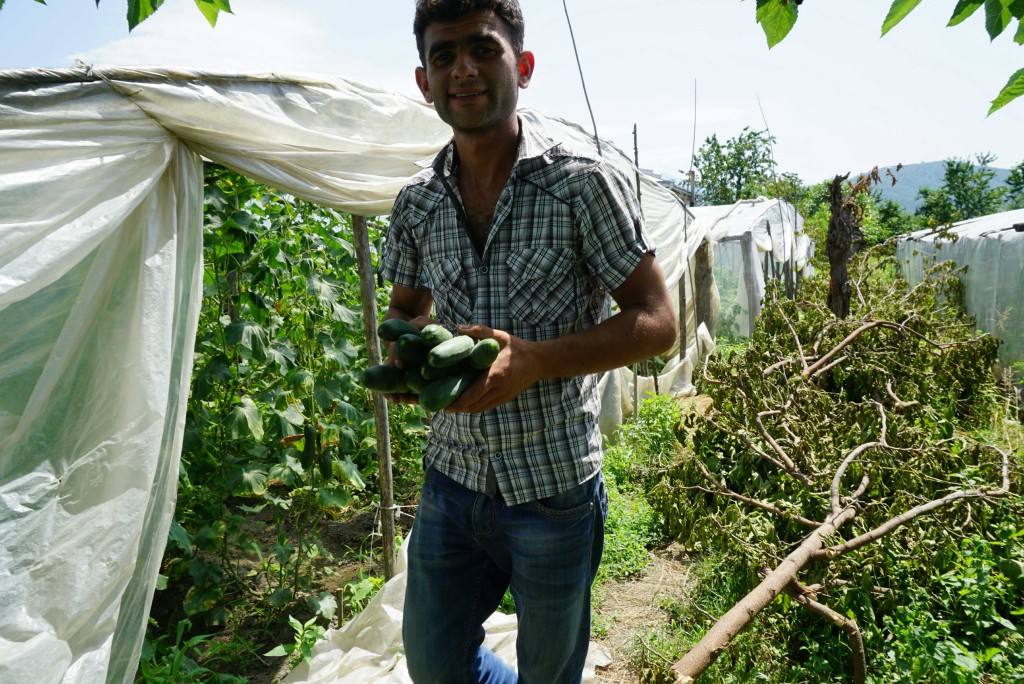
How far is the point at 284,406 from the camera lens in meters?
3.64

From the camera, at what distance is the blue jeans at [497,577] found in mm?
1901

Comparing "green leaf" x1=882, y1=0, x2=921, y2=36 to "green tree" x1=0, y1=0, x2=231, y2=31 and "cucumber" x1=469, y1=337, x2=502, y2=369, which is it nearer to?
"cucumber" x1=469, y1=337, x2=502, y2=369

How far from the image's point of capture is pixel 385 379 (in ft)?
6.07

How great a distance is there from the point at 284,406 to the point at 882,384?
4.35 m

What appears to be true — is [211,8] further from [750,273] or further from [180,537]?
[750,273]

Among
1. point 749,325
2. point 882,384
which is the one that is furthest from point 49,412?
point 749,325

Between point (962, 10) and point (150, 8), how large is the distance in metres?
1.60

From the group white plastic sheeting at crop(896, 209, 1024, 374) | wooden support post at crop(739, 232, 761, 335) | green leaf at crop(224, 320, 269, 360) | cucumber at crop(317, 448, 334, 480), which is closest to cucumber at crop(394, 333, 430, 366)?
green leaf at crop(224, 320, 269, 360)

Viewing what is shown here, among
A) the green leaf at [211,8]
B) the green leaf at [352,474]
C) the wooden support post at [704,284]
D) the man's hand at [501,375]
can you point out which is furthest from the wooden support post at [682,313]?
the green leaf at [211,8]

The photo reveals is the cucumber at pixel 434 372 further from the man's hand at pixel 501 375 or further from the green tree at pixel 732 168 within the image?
the green tree at pixel 732 168

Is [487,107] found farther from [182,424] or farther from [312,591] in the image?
[312,591]

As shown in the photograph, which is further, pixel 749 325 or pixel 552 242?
pixel 749 325

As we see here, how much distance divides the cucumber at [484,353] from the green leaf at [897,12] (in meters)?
0.95

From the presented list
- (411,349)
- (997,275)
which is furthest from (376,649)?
(997,275)
